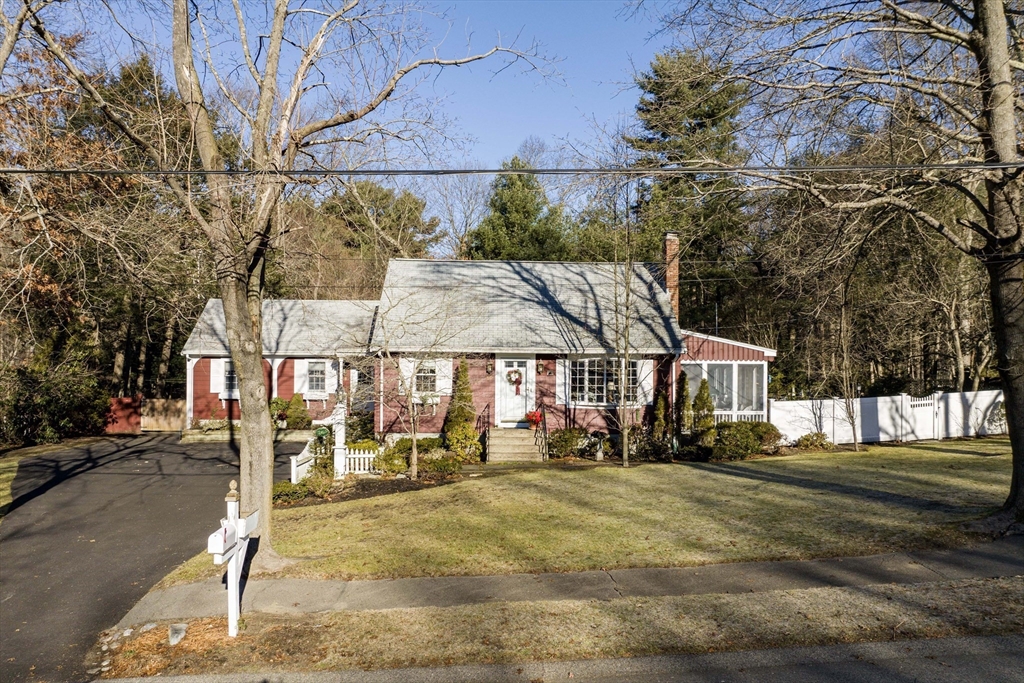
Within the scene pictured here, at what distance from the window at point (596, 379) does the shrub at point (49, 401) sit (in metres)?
17.5

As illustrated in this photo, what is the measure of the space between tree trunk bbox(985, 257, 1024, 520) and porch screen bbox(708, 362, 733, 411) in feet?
39.3

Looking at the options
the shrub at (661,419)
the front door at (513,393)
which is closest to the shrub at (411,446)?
the front door at (513,393)

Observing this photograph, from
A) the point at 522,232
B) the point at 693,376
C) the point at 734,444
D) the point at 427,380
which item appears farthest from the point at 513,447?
the point at 522,232

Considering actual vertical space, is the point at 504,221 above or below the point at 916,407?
above

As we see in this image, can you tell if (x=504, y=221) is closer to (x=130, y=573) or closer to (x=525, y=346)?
(x=525, y=346)

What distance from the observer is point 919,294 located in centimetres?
2411

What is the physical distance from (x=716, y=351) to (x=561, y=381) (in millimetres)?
5119

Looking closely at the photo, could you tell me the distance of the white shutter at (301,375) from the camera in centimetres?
2630

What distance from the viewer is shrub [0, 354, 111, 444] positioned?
74.5 feet

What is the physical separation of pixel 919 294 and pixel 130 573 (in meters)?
24.7

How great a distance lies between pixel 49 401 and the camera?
23.8 meters

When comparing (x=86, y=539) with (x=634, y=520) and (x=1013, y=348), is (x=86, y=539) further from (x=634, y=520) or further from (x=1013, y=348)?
(x=1013, y=348)

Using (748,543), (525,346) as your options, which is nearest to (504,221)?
(525,346)

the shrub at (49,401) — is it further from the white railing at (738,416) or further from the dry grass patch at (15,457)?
the white railing at (738,416)
